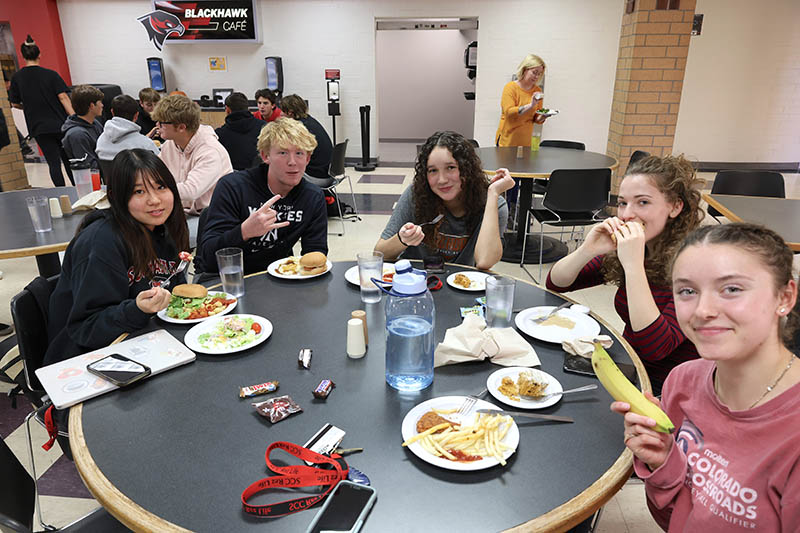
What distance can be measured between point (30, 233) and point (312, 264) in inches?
69.2

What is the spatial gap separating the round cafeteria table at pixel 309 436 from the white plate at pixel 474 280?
41 cm

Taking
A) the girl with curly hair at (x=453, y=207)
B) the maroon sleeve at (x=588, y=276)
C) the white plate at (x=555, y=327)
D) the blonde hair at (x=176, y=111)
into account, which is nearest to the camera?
the white plate at (x=555, y=327)

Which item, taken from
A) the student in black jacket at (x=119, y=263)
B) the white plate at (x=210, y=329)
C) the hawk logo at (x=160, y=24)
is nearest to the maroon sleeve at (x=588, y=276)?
the white plate at (x=210, y=329)

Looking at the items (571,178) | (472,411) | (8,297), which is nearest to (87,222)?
(472,411)

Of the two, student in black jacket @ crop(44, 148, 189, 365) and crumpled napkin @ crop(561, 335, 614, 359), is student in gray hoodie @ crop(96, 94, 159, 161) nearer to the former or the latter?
student in black jacket @ crop(44, 148, 189, 365)

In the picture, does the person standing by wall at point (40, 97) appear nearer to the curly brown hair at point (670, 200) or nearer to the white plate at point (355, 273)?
the white plate at point (355, 273)

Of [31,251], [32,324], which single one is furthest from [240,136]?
[32,324]

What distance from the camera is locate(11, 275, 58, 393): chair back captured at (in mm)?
1791

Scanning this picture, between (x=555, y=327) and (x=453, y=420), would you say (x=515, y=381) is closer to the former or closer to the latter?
(x=453, y=420)

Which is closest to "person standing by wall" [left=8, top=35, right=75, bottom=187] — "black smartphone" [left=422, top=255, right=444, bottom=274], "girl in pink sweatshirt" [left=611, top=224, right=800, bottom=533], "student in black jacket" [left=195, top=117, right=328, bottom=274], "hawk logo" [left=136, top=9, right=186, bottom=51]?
"hawk logo" [left=136, top=9, right=186, bottom=51]

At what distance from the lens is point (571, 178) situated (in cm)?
409

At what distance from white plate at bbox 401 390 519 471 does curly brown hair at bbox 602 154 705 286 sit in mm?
918

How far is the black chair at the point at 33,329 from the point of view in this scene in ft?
5.87

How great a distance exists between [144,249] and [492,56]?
7526 mm
